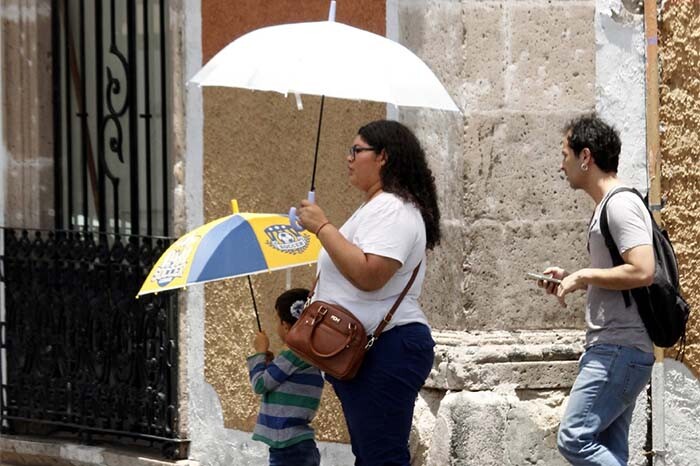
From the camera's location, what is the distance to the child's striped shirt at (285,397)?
21.3 ft

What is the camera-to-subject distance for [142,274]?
29.5 feet

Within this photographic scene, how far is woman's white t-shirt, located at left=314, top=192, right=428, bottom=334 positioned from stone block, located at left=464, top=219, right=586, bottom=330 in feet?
4.47

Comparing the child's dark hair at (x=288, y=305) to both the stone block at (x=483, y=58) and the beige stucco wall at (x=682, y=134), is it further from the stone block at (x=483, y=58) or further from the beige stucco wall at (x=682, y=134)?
the beige stucco wall at (x=682, y=134)

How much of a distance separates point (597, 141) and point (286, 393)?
147cm

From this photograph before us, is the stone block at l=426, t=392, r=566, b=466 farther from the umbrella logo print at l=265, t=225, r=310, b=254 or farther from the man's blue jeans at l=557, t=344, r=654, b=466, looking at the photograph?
the man's blue jeans at l=557, t=344, r=654, b=466

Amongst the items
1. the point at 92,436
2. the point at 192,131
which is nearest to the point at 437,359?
the point at 192,131

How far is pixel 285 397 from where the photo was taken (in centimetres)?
652

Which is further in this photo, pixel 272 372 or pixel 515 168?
pixel 515 168

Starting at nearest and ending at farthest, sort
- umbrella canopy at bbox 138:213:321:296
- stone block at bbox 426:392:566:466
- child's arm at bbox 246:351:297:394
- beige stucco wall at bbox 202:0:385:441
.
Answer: umbrella canopy at bbox 138:213:321:296 → child's arm at bbox 246:351:297:394 → stone block at bbox 426:392:566:466 → beige stucco wall at bbox 202:0:385:441

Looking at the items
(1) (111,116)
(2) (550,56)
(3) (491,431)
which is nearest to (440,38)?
(2) (550,56)

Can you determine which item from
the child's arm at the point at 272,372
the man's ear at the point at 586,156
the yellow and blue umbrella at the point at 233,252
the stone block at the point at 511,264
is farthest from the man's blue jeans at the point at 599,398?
the stone block at the point at 511,264

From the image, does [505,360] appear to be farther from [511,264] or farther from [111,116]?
[111,116]

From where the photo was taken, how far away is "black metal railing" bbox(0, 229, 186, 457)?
8.87m

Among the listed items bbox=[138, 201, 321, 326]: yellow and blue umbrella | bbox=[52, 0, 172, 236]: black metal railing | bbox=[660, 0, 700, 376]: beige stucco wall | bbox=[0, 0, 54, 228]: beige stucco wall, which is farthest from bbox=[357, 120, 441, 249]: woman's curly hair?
bbox=[0, 0, 54, 228]: beige stucco wall
